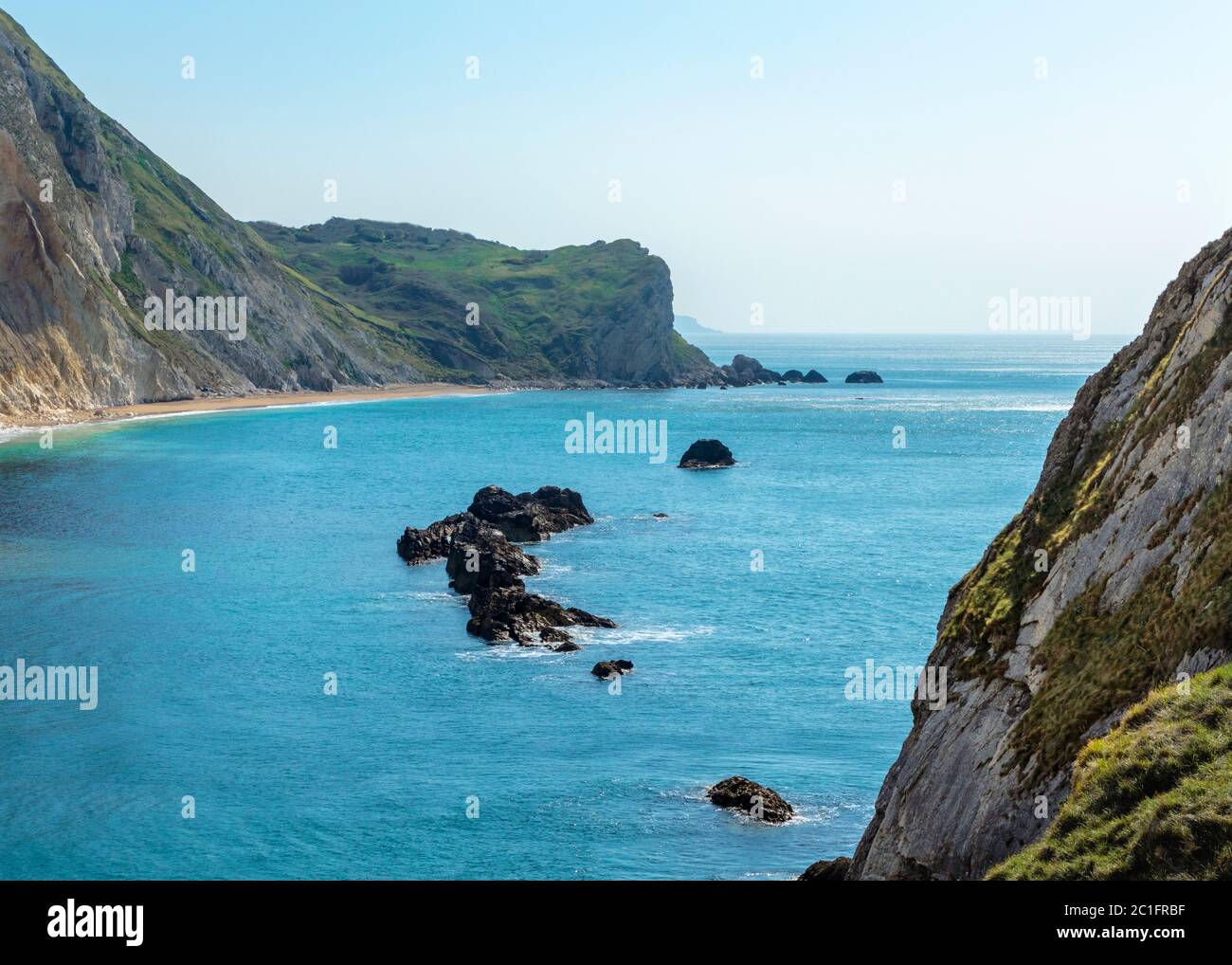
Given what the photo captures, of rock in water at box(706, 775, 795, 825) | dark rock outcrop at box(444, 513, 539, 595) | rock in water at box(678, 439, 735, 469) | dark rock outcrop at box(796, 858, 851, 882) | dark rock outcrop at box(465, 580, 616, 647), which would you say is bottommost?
rock in water at box(706, 775, 795, 825)

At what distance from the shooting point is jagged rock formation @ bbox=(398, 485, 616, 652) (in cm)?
6323

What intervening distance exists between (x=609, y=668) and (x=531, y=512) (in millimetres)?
39853

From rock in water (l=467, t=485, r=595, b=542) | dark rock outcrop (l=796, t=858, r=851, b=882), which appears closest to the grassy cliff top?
dark rock outcrop (l=796, t=858, r=851, b=882)

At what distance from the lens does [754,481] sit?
427ft

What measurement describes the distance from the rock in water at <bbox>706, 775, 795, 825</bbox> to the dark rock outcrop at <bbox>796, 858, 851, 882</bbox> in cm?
576

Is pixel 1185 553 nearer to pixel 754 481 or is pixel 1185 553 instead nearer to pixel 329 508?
pixel 329 508

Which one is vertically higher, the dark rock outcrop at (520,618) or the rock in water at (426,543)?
the rock in water at (426,543)

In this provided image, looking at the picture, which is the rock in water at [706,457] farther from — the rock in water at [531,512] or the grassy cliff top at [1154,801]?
the grassy cliff top at [1154,801]

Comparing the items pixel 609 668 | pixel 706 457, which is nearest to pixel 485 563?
pixel 609 668

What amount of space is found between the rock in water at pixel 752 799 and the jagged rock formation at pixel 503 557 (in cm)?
1970

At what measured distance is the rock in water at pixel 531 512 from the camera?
299 feet

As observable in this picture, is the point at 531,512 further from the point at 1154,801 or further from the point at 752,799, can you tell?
the point at 1154,801

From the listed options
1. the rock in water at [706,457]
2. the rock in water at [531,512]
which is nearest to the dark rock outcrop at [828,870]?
the rock in water at [531,512]

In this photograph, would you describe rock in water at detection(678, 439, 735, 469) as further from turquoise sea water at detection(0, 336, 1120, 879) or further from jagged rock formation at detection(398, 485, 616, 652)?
jagged rock formation at detection(398, 485, 616, 652)
